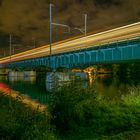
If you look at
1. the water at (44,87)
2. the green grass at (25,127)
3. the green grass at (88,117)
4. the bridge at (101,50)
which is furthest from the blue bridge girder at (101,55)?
the green grass at (25,127)

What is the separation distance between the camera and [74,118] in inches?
692

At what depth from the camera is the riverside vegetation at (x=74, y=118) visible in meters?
13.2

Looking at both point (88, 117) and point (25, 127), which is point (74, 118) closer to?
point (88, 117)

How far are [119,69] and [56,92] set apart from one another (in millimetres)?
105452

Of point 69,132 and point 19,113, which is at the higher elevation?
point 19,113

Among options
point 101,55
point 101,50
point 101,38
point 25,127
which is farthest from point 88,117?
point 101,38

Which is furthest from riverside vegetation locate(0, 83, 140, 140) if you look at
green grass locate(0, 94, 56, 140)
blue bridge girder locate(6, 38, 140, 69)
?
blue bridge girder locate(6, 38, 140, 69)

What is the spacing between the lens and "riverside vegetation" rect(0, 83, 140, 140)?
13.2 metres

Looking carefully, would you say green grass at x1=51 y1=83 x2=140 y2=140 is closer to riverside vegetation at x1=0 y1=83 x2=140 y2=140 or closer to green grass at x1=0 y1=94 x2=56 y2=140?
riverside vegetation at x1=0 y1=83 x2=140 y2=140

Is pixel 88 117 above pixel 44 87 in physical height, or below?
above

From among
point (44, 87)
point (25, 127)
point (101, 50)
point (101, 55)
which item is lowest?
point (44, 87)

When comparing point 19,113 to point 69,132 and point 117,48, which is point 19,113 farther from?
point 117,48

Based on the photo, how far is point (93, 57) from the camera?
145ft

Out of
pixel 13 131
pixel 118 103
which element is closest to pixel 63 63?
pixel 118 103
